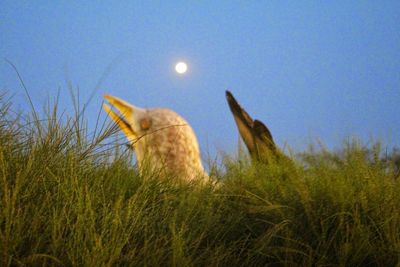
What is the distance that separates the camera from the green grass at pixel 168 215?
1.35 m

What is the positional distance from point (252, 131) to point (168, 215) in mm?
1869

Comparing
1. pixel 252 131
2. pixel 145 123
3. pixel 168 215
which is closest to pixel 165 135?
pixel 145 123

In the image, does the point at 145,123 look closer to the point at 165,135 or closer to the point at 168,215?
the point at 165,135

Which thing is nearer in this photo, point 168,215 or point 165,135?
point 168,215

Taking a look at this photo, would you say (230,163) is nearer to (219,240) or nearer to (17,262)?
(219,240)

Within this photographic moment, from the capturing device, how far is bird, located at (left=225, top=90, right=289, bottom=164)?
345 cm

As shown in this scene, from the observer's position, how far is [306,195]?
198cm

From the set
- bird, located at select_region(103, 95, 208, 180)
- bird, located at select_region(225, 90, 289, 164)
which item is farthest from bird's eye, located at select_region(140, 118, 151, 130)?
bird, located at select_region(225, 90, 289, 164)

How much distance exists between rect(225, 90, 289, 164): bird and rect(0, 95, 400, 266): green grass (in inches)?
41.4

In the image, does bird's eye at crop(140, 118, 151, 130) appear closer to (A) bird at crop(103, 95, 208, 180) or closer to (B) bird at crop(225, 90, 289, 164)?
(A) bird at crop(103, 95, 208, 180)

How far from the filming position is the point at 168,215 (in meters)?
1.81

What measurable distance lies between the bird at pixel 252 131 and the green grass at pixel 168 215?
1.05m

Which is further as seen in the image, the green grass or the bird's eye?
the bird's eye

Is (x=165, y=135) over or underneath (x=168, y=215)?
over
